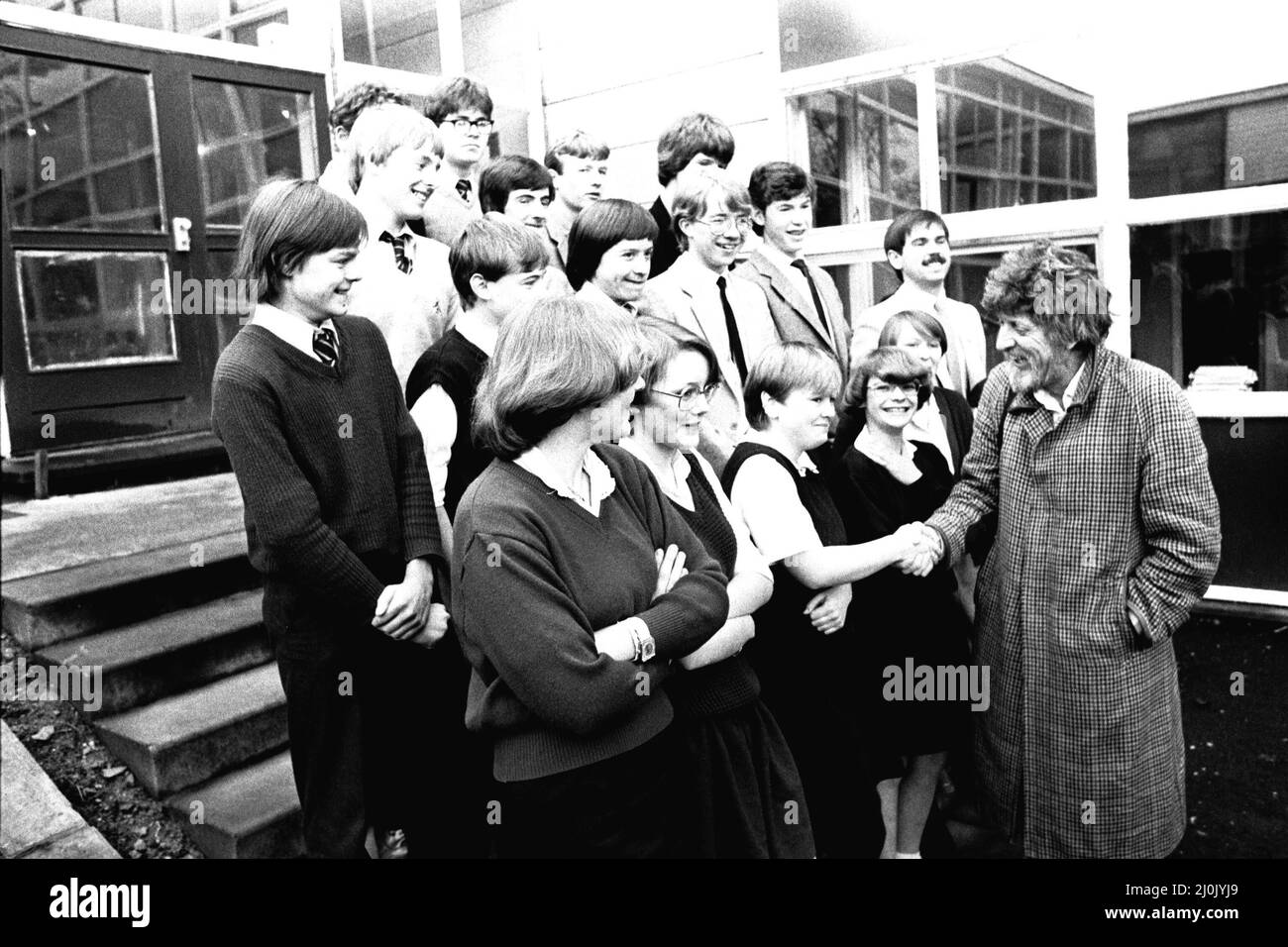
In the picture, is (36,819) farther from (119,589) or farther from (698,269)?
(698,269)

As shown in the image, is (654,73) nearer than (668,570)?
No

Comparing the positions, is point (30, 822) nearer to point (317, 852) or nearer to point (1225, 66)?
point (317, 852)

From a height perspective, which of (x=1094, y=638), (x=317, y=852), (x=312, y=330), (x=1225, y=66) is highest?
(x=1225, y=66)

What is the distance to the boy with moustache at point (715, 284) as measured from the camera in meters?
2.99

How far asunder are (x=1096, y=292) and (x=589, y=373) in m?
1.33

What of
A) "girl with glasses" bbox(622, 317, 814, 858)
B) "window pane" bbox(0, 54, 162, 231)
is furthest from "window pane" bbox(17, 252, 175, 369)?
"girl with glasses" bbox(622, 317, 814, 858)

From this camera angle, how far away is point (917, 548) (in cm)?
254

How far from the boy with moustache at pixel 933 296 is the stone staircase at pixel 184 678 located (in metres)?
2.28

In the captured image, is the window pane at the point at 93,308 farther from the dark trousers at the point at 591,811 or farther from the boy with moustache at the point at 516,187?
the dark trousers at the point at 591,811

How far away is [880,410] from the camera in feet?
8.66

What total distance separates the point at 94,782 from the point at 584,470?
1711mm

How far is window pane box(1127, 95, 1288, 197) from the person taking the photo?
396 centimetres

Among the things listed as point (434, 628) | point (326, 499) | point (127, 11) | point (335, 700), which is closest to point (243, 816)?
point (335, 700)
